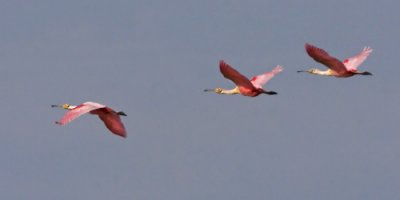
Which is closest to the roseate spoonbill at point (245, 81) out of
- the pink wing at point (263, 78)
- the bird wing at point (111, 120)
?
the pink wing at point (263, 78)

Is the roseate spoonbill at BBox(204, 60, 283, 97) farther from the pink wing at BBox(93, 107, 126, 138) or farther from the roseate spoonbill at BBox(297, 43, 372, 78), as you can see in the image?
the pink wing at BBox(93, 107, 126, 138)

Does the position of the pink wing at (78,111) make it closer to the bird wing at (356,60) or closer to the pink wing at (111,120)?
the pink wing at (111,120)

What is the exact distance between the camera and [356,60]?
42125mm

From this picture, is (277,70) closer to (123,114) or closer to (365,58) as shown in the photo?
(365,58)

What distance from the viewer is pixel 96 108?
3606cm

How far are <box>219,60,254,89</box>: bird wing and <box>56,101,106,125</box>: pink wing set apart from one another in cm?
335

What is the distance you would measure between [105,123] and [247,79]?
4.04 meters

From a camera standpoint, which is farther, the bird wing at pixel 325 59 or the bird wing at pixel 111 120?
the bird wing at pixel 325 59

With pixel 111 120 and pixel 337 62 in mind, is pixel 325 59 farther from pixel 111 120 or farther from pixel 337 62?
pixel 111 120


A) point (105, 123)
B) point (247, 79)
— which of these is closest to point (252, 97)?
point (247, 79)

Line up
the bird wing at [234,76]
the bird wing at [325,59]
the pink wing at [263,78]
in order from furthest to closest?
1. the pink wing at [263,78]
2. the bird wing at [325,59]
3. the bird wing at [234,76]

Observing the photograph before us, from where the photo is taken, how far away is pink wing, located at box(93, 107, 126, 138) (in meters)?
37.3

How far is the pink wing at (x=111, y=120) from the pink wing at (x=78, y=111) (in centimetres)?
94

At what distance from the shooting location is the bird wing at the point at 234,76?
1501 inches
